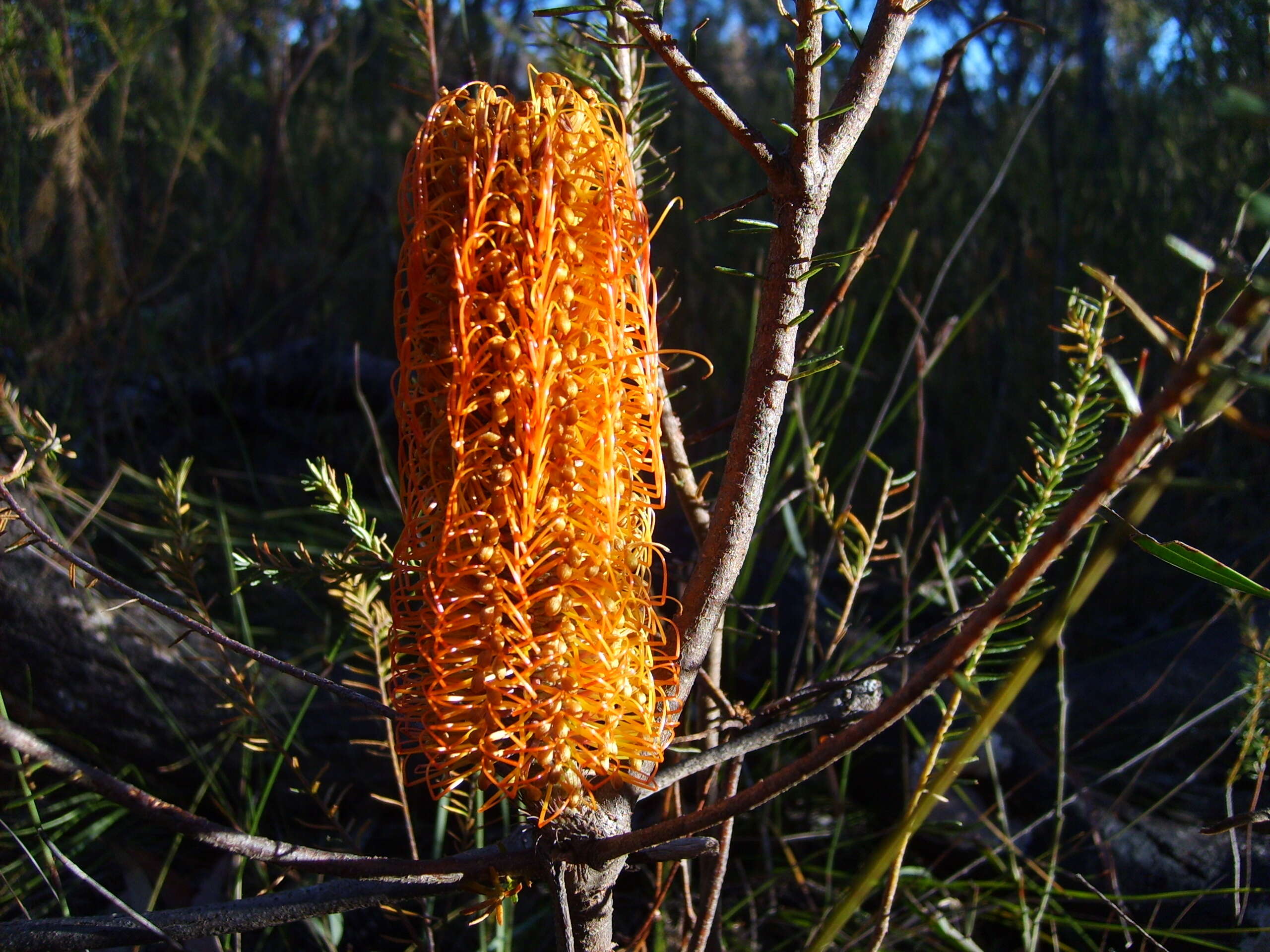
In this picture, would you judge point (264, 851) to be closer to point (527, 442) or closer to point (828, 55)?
point (527, 442)

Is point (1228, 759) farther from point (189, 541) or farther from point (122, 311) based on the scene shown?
point (122, 311)

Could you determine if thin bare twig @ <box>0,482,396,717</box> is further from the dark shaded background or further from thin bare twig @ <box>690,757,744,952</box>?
the dark shaded background

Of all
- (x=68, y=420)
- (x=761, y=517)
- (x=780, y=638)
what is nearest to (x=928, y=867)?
(x=780, y=638)

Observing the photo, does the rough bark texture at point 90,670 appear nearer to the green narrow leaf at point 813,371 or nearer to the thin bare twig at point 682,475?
the thin bare twig at point 682,475

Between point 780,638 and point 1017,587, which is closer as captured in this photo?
point 1017,587

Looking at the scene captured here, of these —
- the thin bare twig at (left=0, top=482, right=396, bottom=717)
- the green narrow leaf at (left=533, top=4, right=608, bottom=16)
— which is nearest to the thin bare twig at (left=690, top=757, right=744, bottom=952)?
the thin bare twig at (left=0, top=482, right=396, bottom=717)

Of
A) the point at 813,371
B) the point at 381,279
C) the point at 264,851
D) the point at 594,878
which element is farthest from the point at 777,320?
the point at 381,279

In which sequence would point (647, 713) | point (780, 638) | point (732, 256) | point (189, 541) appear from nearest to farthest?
1. point (647, 713)
2. point (189, 541)
3. point (780, 638)
4. point (732, 256)

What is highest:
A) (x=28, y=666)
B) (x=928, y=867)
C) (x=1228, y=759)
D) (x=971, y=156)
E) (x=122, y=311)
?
(x=971, y=156)
